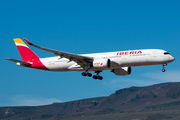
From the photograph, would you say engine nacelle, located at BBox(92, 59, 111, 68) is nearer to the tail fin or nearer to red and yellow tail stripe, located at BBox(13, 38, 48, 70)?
red and yellow tail stripe, located at BBox(13, 38, 48, 70)

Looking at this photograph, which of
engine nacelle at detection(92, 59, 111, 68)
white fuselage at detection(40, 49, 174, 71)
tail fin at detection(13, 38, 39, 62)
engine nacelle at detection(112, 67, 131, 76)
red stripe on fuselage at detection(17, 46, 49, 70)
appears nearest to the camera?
white fuselage at detection(40, 49, 174, 71)

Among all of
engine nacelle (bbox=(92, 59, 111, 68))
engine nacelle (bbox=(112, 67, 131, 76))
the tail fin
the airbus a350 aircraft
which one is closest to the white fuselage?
the airbus a350 aircraft

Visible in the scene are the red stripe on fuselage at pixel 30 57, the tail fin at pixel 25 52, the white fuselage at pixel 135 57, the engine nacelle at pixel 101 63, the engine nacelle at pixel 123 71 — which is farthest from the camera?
the tail fin at pixel 25 52

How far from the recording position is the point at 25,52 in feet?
209

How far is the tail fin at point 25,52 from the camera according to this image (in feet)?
205

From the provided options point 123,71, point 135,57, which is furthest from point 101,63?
point 123,71

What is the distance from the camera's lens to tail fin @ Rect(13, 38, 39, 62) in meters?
62.4

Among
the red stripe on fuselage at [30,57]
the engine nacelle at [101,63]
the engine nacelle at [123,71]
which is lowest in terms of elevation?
the engine nacelle at [123,71]

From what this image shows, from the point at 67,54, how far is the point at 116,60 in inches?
368

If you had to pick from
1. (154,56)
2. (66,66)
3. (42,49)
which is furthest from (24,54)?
(154,56)

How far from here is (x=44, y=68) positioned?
60.5m

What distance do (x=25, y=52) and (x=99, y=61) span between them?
18922 mm

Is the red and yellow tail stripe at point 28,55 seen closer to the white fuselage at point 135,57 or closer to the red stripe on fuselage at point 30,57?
the red stripe on fuselage at point 30,57

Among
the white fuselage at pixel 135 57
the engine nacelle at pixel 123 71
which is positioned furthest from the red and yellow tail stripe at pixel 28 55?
the engine nacelle at pixel 123 71
